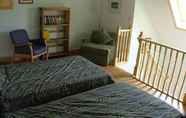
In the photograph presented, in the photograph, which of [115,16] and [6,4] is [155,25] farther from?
[6,4]

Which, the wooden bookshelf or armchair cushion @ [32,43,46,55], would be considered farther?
the wooden bookshelf

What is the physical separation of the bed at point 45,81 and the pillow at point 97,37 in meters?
1.77

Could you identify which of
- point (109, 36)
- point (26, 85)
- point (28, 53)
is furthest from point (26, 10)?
point (26, 85)

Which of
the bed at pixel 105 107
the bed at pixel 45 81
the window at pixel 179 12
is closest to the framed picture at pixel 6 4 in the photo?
the bed at pixel 45 81

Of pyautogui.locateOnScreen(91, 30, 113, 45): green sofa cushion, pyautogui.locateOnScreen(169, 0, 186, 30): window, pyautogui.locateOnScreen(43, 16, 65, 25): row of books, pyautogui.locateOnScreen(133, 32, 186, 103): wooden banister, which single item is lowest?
pyautogui.locateOnScreen(133, 32, 186, 103): wooden banister

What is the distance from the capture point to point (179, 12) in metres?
5.17

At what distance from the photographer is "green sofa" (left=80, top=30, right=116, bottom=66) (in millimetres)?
4953

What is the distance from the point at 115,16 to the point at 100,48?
3.50ft

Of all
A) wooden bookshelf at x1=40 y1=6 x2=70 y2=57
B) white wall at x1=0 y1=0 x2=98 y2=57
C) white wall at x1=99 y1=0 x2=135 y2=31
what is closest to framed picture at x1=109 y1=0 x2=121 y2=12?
white wall at x1=99 y1=0 x2=135 y2=31

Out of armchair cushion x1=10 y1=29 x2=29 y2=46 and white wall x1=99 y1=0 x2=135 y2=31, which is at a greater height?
white wall x1=99 y1=0 x2=135 y2=31

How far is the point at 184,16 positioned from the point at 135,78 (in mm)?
2005

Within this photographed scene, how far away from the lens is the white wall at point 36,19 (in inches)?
191

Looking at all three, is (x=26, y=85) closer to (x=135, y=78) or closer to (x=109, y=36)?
(x=135, y=78)

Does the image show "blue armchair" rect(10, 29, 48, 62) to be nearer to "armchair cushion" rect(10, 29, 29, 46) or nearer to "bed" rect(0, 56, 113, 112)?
"armchair cushion" rect(10, 29, 29, 46)
